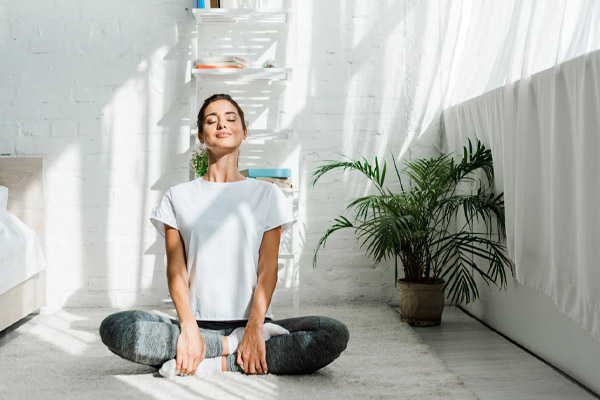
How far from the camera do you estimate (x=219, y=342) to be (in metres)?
1.87

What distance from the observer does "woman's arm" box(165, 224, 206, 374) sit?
179 centimetres

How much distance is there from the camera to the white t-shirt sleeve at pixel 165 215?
1.91 meters

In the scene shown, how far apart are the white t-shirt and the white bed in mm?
903

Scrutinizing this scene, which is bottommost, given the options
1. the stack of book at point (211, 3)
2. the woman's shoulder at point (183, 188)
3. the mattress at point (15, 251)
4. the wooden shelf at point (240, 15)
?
the mattress at point (15, 251)

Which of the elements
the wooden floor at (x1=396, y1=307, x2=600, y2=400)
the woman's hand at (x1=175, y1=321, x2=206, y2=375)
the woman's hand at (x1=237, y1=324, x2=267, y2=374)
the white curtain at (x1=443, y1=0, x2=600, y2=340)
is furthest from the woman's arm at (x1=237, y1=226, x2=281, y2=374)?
the white curtain at (x1=443, y1=0, x2=600, y2=340)

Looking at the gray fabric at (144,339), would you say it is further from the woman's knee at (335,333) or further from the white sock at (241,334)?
the woman's knee at (335,333)

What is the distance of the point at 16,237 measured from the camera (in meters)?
2.63

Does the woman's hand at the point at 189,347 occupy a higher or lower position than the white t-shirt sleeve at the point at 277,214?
lower

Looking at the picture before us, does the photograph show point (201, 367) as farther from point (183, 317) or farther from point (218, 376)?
point (183, 317)

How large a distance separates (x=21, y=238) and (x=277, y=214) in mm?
1396

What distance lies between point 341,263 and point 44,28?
6.66 ft

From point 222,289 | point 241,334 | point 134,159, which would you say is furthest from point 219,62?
point 241,334

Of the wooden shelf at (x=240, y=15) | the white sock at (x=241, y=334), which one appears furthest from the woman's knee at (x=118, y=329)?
the wooden shelf at (x=240, y=15)

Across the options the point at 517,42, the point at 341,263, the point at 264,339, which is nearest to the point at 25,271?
the point at 264,339
